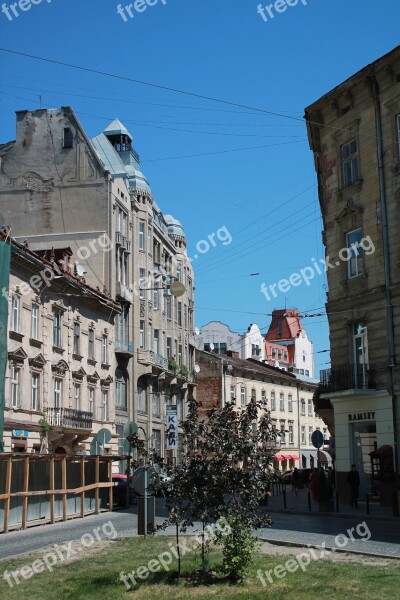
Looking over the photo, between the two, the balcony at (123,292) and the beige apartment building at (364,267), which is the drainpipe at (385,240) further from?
the balcony at (123,292)

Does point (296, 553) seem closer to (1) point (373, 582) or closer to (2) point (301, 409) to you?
(1) point (373, 582)

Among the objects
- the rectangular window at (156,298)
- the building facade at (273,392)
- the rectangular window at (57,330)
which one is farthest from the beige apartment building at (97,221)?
the building facade at (273,392)

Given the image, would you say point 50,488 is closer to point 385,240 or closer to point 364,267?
point 364,267

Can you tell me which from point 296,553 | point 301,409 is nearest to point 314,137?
point 296,553

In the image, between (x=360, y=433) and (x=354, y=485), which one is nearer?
(x=354, y=485)

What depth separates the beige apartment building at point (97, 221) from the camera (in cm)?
5047

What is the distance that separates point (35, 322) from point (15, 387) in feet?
12.2

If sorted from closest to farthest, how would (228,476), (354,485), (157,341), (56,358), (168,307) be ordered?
(228,476) → (354,485) → (56,358) → (157,341) → (168,307)

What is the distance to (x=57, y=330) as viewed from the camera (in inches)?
1646

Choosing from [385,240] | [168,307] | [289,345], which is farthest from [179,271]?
[289,345]

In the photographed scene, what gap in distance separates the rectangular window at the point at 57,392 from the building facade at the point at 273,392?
3009 cm

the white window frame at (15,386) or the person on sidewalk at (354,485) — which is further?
the white window frame at (15,386)

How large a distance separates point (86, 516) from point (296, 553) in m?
14.0

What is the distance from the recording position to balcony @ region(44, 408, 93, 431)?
4005 cm
